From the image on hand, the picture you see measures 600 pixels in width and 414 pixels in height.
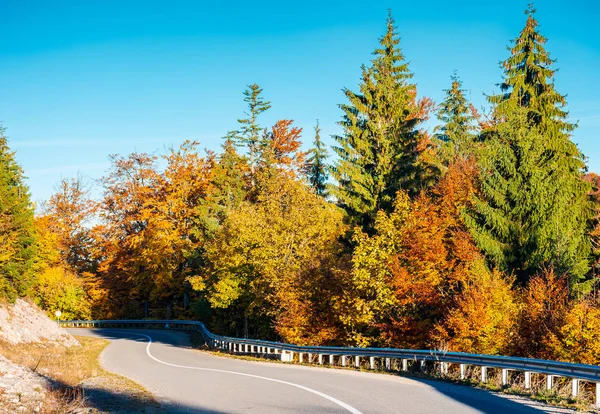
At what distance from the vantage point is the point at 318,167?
5975cm

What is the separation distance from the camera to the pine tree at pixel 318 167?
192 ft

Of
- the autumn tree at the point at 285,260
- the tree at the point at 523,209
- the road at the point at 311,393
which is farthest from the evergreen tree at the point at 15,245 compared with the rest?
the tree at the point at 523,209

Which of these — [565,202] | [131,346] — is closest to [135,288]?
[131,346]

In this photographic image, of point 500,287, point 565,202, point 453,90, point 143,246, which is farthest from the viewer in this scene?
point 143,246

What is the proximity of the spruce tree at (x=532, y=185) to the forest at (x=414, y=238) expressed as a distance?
7 cm

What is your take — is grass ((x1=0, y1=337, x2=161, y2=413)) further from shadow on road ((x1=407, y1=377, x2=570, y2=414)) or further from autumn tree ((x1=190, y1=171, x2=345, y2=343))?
autumn tree ((x1=190, y1=171, x2=345, y2=343))

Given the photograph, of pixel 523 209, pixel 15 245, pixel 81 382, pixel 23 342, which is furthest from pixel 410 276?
pixel 15 245

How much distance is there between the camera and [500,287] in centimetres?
2297

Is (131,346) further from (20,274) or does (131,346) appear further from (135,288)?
(135,288)

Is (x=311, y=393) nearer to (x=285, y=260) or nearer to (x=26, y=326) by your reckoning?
(x=285, y=260)

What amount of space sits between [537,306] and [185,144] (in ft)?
129

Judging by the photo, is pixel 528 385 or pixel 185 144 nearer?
pixel 528 385

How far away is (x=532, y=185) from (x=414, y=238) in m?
7.13

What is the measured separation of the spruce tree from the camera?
2728 cm
